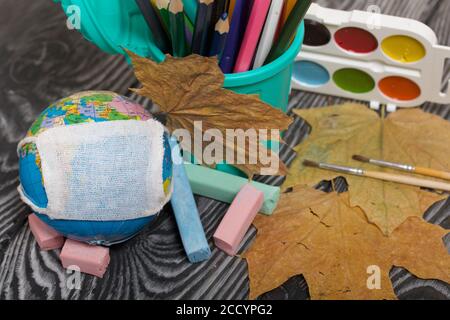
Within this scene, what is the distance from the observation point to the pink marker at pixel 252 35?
512 mm

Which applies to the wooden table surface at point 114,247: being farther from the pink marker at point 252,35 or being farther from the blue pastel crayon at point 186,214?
the pink marker at point 252,35

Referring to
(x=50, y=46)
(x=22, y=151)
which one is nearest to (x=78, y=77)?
(x=50, y=46)

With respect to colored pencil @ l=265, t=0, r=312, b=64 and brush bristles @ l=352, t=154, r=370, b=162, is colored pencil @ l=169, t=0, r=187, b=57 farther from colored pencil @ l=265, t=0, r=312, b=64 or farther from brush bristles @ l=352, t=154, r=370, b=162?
brush bristles @ l=352, t=154, r=370, b=162

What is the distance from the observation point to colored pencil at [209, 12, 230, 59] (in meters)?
0.49

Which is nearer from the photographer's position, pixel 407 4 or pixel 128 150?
pixel 128 150

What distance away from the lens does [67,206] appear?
491 mm

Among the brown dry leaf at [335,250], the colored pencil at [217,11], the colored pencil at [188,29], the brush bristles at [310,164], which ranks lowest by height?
the brown dry leaf at [335,250]

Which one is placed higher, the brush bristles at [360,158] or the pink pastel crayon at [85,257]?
the brush bristles at [360,158]

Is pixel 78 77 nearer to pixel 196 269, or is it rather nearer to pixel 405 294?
pixel 196 269

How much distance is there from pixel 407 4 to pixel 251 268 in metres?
0.37

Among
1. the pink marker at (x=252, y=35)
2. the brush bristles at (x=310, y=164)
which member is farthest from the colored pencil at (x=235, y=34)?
the brush bristles at (x=310, y=164)

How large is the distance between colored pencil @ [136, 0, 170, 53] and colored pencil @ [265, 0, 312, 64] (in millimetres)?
83

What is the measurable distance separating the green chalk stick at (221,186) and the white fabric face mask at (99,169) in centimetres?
8

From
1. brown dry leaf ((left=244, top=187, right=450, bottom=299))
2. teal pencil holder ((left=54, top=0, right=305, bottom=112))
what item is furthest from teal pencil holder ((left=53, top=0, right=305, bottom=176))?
brown dry leaf ((left=244, top=187, right=450, bottom=299))
